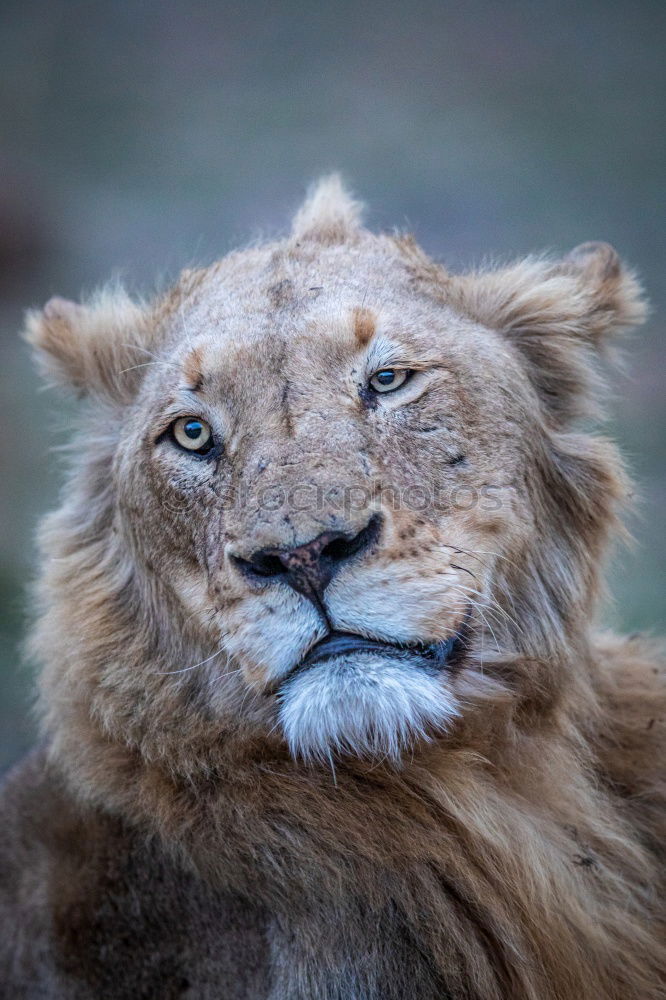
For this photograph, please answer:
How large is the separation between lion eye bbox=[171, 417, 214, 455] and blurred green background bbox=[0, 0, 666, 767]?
24.2 ft

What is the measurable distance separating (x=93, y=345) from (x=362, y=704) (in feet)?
5.94

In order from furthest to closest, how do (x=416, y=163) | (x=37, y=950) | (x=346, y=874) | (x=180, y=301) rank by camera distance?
1. (x=416, y=163)
2. (x=180, y=301)
3. (x=37, y=950)
4. (x=346, y=874)

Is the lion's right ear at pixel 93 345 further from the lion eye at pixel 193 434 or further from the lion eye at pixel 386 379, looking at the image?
the lion eye at pixel 386 379

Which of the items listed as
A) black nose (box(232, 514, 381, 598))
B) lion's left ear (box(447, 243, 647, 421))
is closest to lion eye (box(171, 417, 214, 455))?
black nose (box(232, 514, 381, 598))

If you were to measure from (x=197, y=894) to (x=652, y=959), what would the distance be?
130 cm

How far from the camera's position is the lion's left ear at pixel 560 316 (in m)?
3.25

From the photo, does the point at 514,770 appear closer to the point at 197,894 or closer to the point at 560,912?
the point at 560,912

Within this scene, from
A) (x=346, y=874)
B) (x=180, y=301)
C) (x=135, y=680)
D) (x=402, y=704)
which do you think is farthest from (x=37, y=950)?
(x=180, y=301)

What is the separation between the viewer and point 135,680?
116 inches

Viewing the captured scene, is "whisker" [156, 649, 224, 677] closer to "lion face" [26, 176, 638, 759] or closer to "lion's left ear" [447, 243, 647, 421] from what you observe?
"lion face" [26, 176, 638, 759]

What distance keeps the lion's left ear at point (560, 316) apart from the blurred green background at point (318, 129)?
6.85 metres

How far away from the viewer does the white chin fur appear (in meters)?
2.37

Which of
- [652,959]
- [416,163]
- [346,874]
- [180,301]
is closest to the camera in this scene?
[346,874]

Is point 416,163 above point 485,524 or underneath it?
above
